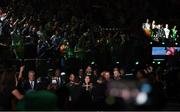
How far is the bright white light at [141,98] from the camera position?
219 inches

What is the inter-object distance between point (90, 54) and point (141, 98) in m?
6.08

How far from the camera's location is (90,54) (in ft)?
38.3

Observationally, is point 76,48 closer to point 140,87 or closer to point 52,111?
point 140,87

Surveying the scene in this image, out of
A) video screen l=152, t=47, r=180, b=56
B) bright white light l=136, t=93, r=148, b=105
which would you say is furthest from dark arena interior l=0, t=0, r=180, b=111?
video screen l=152, t=47, r=180, b=56

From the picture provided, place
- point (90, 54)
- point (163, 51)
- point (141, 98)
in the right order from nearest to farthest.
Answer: point (141, 98), point (90, 54), point (163, 51)

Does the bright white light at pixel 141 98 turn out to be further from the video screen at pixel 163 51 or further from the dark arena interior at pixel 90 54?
the video screen at pixel 163 51

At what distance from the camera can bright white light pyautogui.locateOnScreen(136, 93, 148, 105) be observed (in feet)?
18.3

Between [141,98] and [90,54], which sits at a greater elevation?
[90,54]

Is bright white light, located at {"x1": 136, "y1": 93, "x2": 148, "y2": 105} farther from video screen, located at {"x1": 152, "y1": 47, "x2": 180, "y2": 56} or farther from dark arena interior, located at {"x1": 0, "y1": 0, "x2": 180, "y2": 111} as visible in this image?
video screen, located at {"x1": 152, "y1": 47, "x2": 180, "y2": 56}

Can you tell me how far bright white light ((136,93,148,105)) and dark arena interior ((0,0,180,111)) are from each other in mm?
15

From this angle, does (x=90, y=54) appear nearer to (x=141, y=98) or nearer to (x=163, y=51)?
(x=163, y=51)

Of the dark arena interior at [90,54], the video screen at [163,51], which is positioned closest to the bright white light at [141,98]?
the dark arena interior at [90,54]

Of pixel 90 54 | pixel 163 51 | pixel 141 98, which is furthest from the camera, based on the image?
pixel 163 51

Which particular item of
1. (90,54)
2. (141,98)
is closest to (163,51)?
(90,54)
